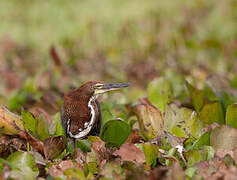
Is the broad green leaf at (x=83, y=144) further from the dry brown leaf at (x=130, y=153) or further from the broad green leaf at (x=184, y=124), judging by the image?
the broad green leaf at (x=184, y=124)

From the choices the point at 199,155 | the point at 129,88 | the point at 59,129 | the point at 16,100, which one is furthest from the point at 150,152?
the point at 129,88

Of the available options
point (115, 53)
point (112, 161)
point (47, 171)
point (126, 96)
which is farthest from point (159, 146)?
point (115, 53)

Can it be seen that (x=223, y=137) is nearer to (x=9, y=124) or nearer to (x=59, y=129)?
(x=59, y=129)

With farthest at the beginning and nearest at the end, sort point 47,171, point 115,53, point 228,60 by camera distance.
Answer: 1. point 115,53
2. point 228,60
3. point 47,171

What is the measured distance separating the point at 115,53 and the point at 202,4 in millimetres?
2958

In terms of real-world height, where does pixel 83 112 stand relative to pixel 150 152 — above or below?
above

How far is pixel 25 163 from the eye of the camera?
1743 mm

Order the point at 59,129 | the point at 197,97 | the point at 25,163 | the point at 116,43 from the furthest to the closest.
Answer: the point at 116,43
the point at 197,97
the point at 59,129
the point at 25,163

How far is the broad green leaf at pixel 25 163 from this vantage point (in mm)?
1701

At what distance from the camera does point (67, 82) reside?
3.52 m

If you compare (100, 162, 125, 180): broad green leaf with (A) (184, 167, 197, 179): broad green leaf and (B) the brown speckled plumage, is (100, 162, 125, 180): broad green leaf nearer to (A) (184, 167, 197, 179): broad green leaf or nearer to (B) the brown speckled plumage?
(A) (184, 167, 197, 179): broad green leaf

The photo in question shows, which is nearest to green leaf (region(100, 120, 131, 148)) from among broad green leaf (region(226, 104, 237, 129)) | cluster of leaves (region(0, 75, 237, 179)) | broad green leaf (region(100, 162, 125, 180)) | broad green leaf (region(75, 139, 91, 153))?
cluster of leaves (region(0, 75, 237, 179))

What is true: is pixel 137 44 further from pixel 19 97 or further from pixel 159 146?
pixel 159 146

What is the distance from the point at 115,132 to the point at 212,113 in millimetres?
577
